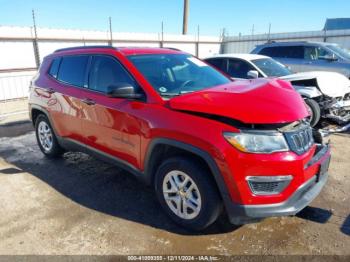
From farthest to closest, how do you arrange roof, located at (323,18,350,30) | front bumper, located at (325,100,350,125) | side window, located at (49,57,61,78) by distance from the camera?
roof, located at (323,18,350,30) < front bumper, located at (325,100,350,125) < side window, located at (49,57,61,78)

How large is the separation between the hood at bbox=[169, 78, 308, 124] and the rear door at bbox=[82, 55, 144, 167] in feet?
2.08

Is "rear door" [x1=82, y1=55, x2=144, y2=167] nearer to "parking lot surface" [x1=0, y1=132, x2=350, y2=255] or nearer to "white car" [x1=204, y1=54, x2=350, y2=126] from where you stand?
"parking lot surface" [x1=0, y1=132, x2=350, y2=255]

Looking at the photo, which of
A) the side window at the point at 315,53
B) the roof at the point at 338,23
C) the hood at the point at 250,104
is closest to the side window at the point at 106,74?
the hood at the point at 250,104

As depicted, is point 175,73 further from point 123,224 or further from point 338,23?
point 338,23

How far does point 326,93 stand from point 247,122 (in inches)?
188

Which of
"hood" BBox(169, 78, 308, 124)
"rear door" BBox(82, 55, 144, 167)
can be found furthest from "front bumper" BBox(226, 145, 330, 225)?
"rear door" BBox(82, 55, 144, 167)

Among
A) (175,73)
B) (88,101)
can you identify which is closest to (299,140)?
(175,73)

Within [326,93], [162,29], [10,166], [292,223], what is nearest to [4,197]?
[10,166]

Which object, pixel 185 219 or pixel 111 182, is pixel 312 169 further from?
pixel 111 182

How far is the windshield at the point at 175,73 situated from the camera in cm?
341

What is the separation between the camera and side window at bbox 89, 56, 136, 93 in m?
3.54

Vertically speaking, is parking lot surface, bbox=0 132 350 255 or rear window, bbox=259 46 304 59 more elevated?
rear window, bbox=259 46 304 59

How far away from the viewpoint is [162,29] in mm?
16656

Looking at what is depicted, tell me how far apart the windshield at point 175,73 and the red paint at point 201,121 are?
0.41 feet
